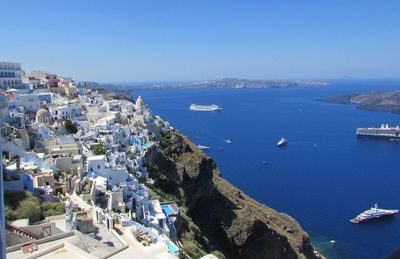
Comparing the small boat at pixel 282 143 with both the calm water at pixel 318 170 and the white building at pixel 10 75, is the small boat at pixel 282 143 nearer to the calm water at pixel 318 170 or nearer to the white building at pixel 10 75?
the calm water at pixel 318 170

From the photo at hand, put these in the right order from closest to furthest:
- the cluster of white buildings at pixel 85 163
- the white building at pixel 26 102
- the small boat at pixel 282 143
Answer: the cluster of white buildings at pixel 85 163 → the white building at pixel 26 102 → the small boat at pixel 282 143

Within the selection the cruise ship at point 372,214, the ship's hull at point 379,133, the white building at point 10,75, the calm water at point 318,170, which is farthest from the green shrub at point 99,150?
the ship's hull at point 379,133

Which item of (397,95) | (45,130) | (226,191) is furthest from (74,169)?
(397,95)

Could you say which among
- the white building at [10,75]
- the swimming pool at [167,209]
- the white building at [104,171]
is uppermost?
the white building at [10,75]

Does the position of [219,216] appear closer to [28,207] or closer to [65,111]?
[65,111]

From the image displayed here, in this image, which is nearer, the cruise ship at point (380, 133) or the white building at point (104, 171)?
the white building at point (104, 171)

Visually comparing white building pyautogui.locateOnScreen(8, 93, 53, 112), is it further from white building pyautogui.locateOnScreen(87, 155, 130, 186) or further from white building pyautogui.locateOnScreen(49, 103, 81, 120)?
white building pyautogui.locateOnScreen(87, 155, 130, 186)

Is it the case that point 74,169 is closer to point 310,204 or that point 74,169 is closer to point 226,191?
point 226,191

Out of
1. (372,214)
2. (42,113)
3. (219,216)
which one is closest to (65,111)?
(42,113)
